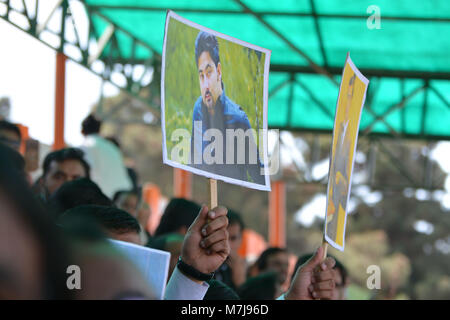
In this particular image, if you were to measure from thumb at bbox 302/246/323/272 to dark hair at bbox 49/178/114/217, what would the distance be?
709 millimetres

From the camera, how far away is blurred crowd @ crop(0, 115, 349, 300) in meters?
0.63

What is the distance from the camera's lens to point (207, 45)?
1870 mm

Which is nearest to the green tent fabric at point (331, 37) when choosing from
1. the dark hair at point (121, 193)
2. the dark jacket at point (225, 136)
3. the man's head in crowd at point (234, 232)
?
the dark hair at point (121, 193)

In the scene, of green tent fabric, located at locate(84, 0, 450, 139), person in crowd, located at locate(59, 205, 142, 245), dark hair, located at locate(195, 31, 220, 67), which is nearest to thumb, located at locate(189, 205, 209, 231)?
person in crowd, located at locate(59, 205, 142, 245)

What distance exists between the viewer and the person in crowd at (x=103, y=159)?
14.9 feet

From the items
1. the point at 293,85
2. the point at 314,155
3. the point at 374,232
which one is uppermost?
the point at 293,85

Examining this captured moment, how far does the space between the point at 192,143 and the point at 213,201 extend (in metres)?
0.13

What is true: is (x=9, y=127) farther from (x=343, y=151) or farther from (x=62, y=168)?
(x=343, y=151)

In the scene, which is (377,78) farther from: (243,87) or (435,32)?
(243,87)

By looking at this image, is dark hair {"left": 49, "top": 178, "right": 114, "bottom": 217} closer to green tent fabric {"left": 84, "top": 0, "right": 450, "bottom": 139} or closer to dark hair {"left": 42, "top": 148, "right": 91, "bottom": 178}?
dark hair {"left": 42, "top": 148, "right": 91, "bottom": 178}

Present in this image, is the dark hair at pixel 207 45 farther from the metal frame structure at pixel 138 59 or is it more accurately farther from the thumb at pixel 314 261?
the metal frame structure at pixel 138 59

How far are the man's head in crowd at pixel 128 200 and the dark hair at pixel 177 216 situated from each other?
0.66 meters
